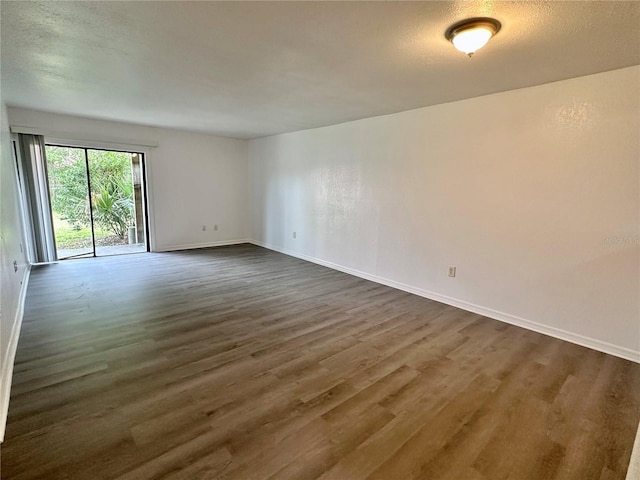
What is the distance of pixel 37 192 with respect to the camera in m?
4.58

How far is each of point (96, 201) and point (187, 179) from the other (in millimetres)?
1651

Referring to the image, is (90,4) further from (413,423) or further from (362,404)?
(413,423)

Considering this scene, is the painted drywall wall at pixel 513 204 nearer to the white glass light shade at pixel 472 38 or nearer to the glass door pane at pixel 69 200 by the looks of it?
the white glass light shade at pixel 472 38

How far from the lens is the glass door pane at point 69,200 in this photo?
5.09 m

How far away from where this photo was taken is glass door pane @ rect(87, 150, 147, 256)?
18.4 feet

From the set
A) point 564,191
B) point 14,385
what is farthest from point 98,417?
point 564,191

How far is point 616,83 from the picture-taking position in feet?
7.94

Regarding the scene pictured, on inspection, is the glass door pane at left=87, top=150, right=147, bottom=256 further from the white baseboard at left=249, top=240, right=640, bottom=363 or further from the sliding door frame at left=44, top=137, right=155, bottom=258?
the white baseboard at left=249, top=240, right=640, bottom=363

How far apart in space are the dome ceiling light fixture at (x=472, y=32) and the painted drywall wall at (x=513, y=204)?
1409 mm

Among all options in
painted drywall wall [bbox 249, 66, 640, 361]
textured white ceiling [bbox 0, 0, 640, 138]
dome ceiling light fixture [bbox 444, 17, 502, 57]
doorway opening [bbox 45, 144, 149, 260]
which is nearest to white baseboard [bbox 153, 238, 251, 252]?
doorway opening [bbox 45, 144, 149, 260]

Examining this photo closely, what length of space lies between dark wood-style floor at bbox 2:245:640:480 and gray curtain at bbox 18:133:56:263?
201 centimetres

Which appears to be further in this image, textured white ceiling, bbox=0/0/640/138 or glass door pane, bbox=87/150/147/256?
glass door pane, bbox=87/150/147/256

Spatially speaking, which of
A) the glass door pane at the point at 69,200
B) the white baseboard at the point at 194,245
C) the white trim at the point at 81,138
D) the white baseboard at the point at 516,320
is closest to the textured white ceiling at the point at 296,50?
the white trim at the point at 81,138

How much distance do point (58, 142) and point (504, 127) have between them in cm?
624
